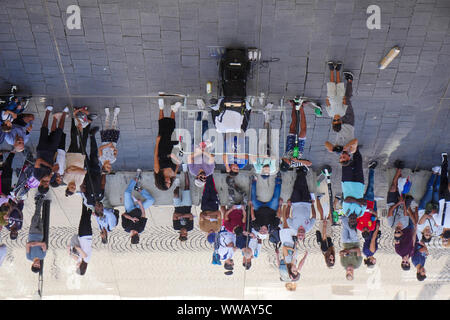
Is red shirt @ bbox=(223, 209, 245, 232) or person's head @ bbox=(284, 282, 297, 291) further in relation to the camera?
person's head @ bbox=(284, 282, 297, 291)

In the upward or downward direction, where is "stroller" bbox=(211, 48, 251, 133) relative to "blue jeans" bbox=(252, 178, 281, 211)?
upward

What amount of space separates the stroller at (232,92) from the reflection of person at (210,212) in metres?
1.57

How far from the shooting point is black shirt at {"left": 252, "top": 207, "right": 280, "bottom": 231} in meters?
9.75

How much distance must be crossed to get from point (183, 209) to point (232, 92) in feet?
9.63

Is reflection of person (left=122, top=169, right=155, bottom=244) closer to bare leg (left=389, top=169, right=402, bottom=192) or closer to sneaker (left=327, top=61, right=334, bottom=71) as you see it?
sneaker (left=327, top=61, right=334, bottom=71)

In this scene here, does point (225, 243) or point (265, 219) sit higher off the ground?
point (265, 219)

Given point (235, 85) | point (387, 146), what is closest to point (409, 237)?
point (387, 146)

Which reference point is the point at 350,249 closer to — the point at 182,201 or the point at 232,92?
the point at 182,201

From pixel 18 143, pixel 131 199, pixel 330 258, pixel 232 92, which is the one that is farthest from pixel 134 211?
pixel 330 258

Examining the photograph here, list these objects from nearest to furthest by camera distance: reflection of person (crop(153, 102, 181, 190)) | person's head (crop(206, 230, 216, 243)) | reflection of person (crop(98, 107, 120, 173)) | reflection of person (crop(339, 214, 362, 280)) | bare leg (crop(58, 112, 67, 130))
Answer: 1. reflection of person (crop(153, 102, 181, 190))
2. bare leg (crop(58, 112, 67, 130))
3. reflection of person (crop(98, 107, 120, 173))
4. reflection of person (crop(339, 214, 362, 280))
5. person's head (crop(206, 230, 216, 243))

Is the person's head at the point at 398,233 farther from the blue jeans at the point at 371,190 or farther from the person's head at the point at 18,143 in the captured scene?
the person's head at the point at 18,143

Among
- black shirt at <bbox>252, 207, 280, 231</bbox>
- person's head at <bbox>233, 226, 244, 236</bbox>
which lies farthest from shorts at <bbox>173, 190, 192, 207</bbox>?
black shirt at <bbox>252, 207, 280, 231</bbox>

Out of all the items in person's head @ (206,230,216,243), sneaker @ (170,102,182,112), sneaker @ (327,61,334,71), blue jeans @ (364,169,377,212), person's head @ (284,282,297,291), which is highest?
sneaker @ (327,61,334,71)

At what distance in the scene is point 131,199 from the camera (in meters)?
10.3
